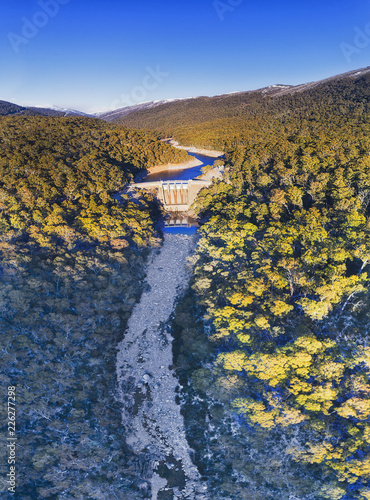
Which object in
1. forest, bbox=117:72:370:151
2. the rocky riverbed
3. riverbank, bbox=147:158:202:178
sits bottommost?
the rocky riverbed

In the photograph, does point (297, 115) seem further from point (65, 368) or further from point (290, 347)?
point (65, 368)

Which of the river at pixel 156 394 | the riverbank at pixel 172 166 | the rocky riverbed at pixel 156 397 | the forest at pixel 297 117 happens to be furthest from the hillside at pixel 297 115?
the rocky riverbed at pixel 156 397

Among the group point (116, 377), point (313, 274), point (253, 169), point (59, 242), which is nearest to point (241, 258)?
point (313, 274)

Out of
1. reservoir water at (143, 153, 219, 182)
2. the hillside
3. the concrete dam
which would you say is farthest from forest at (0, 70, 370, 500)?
the hillside

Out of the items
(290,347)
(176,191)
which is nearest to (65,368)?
(290,347)

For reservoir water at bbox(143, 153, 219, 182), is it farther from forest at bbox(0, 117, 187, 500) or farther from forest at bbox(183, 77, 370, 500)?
forest at bbox(183, 77, 370, 500)

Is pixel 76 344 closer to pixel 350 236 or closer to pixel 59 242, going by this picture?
pixel 59 242

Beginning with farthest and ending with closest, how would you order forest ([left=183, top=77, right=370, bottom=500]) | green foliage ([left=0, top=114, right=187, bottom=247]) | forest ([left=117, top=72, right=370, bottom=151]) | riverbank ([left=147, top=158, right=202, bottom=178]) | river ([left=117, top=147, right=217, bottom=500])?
forest ([left=117, top=72, right=370, bottom=151]) < riverbank ([left=147, top=158, right=202, bottom=178]) < green foliage ([left=0, top=114, right=187, bottom=247]) < river ([left=117, top=147, right=217, bottom=500]) < forest ([left=183, top=77, right=370, bottom=500])
